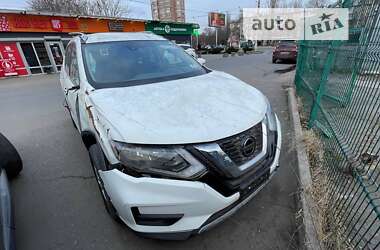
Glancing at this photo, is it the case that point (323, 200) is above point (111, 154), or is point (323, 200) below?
below

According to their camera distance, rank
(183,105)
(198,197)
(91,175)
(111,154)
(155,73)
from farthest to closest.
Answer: (91,175) → (155,73) → (183,105) → (111,154) → (198,197)

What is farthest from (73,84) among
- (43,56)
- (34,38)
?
(34,38)

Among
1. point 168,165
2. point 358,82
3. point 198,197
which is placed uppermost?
point 358,82

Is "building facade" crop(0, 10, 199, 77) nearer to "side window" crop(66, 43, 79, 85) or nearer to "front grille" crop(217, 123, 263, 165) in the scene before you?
"side window" crop(66, 43, 79, 85)

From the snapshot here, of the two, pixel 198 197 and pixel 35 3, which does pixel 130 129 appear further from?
pixel 35 3

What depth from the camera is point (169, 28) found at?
1321 inches

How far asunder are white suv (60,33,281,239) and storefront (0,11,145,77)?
20.4m

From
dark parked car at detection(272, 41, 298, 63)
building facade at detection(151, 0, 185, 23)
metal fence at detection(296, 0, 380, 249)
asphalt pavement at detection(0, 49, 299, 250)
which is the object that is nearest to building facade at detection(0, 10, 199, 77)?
dark parked car at detection(272, 41, 298, 63)

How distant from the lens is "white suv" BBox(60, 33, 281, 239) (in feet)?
5.36

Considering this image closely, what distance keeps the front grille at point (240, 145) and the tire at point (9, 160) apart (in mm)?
2922

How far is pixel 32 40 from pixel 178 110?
73.2 feet

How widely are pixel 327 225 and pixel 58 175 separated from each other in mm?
3390

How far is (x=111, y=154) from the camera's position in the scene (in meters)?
1.78

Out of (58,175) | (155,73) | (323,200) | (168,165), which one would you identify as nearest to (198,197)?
(168,165)
